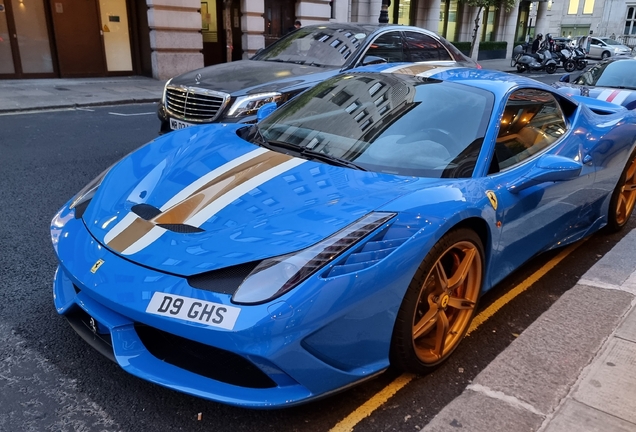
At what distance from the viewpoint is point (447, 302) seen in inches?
104

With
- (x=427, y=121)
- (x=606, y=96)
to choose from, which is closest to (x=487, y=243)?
(x=427, y=121)

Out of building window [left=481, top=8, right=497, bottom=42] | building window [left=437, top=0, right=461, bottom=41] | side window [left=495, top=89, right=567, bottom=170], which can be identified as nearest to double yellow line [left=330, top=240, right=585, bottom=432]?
side window [left=495, top=89, right=567, bottom=170]

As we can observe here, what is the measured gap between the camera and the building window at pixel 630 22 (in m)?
48.1

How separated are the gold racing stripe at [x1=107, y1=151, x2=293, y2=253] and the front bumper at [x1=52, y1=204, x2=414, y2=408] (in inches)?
4.6

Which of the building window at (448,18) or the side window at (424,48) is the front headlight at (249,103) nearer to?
the side window at (424,48)

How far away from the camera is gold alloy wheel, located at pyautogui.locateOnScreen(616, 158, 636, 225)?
14.8 feet

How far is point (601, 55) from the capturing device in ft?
110

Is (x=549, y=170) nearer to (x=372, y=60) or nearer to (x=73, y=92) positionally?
(x=372, y=60)

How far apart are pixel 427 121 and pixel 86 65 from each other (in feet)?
47.2

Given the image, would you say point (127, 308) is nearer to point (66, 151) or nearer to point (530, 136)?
point (530, 136)

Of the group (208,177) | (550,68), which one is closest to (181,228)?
(208,177)

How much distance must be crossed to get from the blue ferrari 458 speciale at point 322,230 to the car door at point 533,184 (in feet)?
0.05

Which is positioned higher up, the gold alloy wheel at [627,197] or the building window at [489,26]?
the building window at [489,26]

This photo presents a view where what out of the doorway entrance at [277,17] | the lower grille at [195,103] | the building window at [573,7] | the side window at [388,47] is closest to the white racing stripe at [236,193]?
the lower grille at [195,103]
